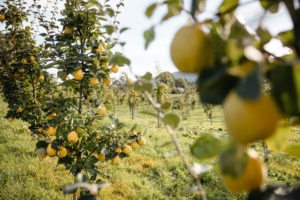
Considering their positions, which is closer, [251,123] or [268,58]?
[251,123]

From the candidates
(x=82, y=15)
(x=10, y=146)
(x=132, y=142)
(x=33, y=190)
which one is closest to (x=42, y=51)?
(x=82, y=15)

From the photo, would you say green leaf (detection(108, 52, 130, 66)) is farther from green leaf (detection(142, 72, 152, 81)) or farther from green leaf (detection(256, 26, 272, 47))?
green leaf (detection(256, 26, 272, 47))

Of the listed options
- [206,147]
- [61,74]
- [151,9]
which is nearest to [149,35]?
[151,9]

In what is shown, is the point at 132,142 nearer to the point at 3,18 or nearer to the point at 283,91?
the point at 283,91

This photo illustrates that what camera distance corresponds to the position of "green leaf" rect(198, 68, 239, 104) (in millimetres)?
284

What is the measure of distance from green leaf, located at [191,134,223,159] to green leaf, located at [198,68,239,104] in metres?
0.11

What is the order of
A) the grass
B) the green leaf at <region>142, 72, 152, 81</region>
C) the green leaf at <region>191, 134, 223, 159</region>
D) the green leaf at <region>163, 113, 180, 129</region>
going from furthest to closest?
1. the grass
2. the green leaf at <region>142, 72, 152, 81</region>
3. the green leaf at <region>163, 113, 180, 129</region>
4. the green leaf at <region>191, 134, 223, 159</region>

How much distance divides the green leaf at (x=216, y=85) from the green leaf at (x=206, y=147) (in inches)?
4.3

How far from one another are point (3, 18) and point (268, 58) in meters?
4.34

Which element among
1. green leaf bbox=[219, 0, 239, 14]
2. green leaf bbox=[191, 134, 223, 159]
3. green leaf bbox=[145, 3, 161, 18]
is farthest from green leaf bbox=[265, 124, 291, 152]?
green leaf bbox=[145, 3, 161, 18]

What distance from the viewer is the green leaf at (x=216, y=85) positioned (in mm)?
284

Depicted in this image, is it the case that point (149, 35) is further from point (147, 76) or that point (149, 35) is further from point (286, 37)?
point (286, 37)

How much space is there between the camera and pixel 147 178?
153 inches

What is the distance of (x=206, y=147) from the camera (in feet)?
1.26
